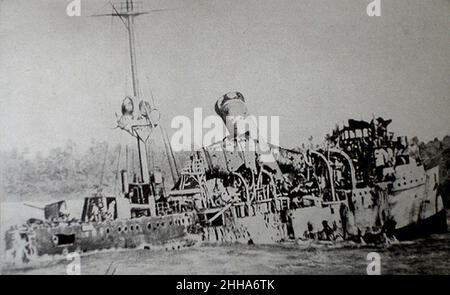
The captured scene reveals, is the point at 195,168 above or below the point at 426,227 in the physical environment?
above

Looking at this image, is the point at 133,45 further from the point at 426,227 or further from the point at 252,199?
the point at 426,227

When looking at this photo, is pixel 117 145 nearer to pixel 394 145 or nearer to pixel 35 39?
pixel 35 39

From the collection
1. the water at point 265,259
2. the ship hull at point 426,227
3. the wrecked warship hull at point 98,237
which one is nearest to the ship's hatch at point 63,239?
the wrecked warship hull at point 98,237

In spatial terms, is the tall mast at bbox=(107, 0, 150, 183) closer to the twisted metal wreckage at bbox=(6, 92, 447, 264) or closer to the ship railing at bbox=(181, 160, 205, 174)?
the twisted metal wreckage at bbox=(6, 92, 447, 264)

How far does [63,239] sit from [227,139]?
1.13m

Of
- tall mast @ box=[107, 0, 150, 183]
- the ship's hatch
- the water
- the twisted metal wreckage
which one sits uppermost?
tall mast @ box=[107, 0, 150, 183]

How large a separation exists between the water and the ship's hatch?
0.35 ft

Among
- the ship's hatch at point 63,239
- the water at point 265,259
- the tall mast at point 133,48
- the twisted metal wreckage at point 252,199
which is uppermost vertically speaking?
the tall mast at point 133,48

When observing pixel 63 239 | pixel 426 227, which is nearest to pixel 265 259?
pixel 426 227

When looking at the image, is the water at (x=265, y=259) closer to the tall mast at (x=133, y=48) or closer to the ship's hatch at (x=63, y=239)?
the ship's hatch at (x=63, y=239)

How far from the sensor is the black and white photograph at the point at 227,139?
2789 mm

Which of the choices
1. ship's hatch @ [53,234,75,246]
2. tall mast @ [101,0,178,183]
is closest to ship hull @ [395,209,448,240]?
tall mast @ [101,0,178,183]

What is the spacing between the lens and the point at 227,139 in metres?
2.85

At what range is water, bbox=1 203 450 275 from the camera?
2.77 meters
